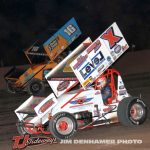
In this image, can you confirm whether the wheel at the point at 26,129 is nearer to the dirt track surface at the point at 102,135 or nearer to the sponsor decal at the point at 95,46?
the dirt track surface at the point at 102,135

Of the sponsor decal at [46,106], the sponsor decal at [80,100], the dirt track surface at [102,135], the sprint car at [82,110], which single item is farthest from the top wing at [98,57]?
the dirt track surface at [102,135]

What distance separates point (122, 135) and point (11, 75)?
1196 centimetres

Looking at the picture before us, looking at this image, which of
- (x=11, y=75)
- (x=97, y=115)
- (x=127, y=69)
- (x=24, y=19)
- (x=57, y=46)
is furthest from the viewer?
(x=24, y=19)

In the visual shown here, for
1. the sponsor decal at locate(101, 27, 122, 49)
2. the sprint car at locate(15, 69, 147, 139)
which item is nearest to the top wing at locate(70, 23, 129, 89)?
the sponsor decal at locate(101, 27, 122, 49)

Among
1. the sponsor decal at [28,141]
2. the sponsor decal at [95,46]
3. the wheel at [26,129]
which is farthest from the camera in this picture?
the wheel at [26,129]

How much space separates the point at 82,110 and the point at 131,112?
0.99 m

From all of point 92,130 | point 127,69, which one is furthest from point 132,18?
point 92,130

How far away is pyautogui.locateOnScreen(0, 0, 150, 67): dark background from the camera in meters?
36.6

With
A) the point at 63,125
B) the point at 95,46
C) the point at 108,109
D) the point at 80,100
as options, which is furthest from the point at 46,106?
the point at 95,46

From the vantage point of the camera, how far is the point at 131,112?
10.7 metres

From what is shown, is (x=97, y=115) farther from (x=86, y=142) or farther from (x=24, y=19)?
(x=24, y=19)

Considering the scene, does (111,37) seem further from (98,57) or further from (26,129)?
(26,129)

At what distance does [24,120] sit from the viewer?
1066 centimetres

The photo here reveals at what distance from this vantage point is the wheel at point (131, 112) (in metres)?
10.5
